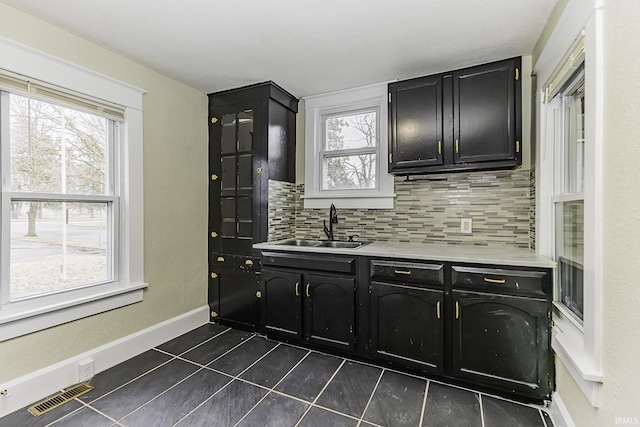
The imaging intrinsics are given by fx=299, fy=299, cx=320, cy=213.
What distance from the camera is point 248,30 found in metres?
2.03

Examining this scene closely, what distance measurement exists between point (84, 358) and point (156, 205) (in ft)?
4.10

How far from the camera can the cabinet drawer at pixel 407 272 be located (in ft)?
6.83

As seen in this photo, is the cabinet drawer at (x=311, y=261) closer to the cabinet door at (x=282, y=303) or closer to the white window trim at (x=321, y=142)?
the cabinet door at (x=282, y=303)

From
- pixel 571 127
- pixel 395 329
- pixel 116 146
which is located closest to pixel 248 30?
pixel 116 146

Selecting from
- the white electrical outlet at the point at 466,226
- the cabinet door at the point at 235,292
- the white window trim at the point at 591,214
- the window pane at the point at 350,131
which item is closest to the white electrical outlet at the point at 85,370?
the cabinet door at the point at 235,292

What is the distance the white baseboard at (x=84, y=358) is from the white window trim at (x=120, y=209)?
0.28 meters

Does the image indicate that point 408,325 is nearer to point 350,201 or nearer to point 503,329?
point 503,329

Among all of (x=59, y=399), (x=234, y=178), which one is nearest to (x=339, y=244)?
(x=234, y=178)

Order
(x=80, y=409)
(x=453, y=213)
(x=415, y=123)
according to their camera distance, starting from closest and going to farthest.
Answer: (x=80, y=409), (x=415, y=123), (x=453, y=213)

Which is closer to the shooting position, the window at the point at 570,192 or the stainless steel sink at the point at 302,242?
the window at the point at 570,192

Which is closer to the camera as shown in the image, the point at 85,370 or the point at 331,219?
the point at 85,370

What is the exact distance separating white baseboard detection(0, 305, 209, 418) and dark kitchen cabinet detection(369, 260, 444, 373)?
1833 millimetres

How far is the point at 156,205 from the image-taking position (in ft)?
8.79

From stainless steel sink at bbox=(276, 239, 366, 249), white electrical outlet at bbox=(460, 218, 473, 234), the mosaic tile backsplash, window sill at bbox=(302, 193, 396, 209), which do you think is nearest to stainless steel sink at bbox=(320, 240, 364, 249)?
stainless steel sink at bbox=(276, 239, 366, 249)
